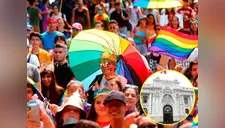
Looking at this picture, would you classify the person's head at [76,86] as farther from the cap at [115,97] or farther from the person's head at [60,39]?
the person's head at [60,39]

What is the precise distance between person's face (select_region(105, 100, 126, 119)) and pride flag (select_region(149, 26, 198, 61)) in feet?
1.90

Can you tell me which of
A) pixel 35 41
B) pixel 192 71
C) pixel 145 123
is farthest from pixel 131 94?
pixel 35 41

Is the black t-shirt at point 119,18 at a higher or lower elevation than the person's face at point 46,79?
higher

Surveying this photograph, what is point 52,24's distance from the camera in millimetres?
2660

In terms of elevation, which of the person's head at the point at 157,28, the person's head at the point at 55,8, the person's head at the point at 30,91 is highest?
the person's head at the point at 55,8

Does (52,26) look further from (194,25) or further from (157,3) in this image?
(194,25)

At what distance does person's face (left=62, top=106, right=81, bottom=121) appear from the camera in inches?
106

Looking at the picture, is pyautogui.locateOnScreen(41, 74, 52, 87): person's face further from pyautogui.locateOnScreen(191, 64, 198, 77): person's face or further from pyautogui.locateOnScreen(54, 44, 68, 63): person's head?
pyautogui.locateOnScreen(191, 64, 198, 77): person's face

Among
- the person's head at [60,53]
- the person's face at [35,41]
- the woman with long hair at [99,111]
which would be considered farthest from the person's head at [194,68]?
the person's face at [35,41]

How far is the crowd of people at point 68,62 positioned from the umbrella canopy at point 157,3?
4cm

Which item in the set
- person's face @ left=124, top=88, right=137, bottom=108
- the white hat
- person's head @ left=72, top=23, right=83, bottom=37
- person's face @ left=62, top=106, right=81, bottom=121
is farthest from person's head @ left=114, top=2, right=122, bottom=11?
person's face @ left=62, top=106, right=81, bottom=121

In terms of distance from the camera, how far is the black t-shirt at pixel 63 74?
266cm
